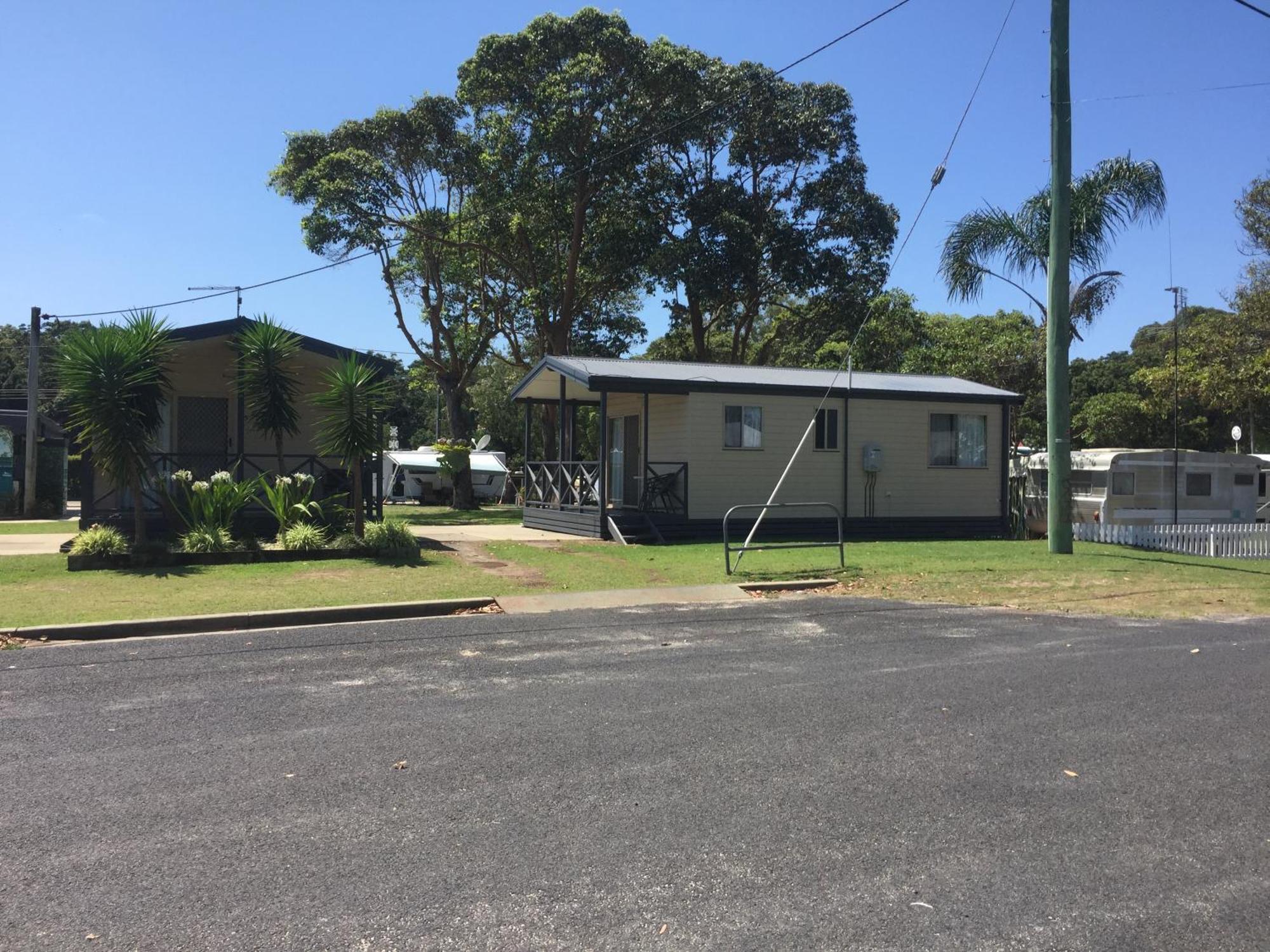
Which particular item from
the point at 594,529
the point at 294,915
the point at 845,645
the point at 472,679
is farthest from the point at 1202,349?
the point at 294,915

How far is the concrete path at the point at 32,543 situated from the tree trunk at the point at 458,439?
41.8ft

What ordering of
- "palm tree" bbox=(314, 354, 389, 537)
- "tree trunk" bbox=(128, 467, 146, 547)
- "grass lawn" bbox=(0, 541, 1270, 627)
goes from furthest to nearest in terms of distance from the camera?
"palm tree" bbox=(314, 354, 389, 537)
"tree trunk" bbox=(128, 467, 146, 547)
"grass lawn" bbox=(0, 541, 1270, 627)

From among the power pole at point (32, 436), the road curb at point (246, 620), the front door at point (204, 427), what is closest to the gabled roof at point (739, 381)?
the front door at point (204, 427)

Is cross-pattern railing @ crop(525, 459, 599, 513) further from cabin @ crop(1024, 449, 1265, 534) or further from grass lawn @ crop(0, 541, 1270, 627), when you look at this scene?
cabin @ crop(1024, 449, 1265, 534)

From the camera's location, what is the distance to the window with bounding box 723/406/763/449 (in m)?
19.8

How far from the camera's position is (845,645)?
882cm

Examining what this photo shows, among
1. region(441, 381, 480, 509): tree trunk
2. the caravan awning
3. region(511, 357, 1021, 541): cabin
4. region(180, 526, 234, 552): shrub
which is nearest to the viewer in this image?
region(180, 526, 234, 552): shrub

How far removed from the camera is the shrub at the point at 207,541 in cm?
1390

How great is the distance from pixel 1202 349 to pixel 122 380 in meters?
24.5

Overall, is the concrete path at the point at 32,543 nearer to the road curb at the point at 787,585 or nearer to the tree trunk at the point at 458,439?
the road curb at the point at 787,585

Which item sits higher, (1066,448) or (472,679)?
(1066,448)

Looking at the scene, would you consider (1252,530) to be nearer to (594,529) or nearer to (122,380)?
(594,529)

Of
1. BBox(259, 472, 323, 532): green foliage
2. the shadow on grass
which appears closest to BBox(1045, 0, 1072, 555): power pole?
the shadow on grass

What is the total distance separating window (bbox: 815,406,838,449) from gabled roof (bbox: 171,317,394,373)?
894cm
